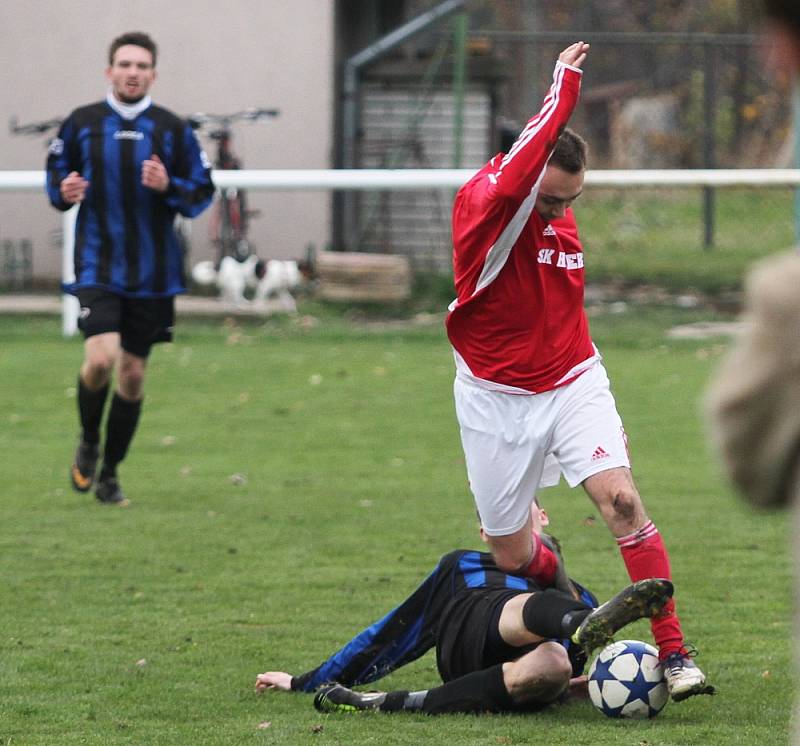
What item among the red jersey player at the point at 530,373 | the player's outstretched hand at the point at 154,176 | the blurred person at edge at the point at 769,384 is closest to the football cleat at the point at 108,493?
the player's outstretched hand at the point at 154,176

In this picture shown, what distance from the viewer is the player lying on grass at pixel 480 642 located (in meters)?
4.56

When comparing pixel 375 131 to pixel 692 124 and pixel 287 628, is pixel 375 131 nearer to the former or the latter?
pixel 692 124

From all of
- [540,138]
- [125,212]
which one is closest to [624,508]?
[540,138]

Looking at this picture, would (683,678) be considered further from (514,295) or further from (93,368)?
(93,368)

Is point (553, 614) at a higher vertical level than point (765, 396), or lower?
lower

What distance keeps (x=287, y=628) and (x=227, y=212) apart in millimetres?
11809

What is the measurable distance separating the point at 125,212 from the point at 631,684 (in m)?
4.31

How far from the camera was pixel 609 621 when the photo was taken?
4367 mm

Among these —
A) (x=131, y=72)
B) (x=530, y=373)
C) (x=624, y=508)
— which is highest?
(x=131, y=72)

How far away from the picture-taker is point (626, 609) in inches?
172

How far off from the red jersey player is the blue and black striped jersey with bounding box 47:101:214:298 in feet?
10.2

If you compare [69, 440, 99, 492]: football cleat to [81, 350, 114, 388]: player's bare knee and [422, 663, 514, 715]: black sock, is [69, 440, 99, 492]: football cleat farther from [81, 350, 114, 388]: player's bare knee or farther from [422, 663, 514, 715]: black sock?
[422, 663, 514, 715]: black sock

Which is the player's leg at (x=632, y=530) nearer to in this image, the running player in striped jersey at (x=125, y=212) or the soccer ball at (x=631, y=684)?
the soccer ball at (x=631, y=684)

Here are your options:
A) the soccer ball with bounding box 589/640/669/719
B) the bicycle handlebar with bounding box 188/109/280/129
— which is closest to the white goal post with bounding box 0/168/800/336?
the bicycle handlebar with bounding box 188/109/280/129
